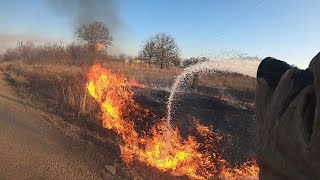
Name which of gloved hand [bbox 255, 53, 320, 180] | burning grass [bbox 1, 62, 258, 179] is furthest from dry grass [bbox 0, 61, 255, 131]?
gloved hand [bbox 255, 53, 320, 180]

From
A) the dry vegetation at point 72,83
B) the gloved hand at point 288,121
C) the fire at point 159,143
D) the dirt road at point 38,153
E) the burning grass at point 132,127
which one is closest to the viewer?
the gloved hand at point 288,121

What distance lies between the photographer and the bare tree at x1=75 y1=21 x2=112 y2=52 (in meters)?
34.7

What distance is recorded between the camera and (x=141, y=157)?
12.6m

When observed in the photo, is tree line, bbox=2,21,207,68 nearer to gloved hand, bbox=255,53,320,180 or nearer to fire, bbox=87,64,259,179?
fire, bbox=87,64,259,179

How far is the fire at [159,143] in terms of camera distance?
→ 12.6 meters

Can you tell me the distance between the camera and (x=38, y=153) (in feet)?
38.5

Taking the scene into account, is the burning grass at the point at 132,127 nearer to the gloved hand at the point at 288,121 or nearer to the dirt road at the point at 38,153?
the dirt road at the point at 38,153

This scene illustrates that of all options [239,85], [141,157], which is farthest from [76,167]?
[239,85]

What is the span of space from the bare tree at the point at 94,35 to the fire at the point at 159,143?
15.5 m

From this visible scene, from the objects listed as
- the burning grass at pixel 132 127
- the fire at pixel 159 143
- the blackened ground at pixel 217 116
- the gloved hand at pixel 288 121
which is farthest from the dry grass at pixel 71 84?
the gloved hand at pixel 288 121

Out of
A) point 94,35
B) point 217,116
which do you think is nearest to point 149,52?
point 94,35

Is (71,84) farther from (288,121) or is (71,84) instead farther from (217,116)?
(288,121)

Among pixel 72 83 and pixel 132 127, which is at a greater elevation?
pixel 72 83

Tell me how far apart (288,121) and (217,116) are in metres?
17.2
